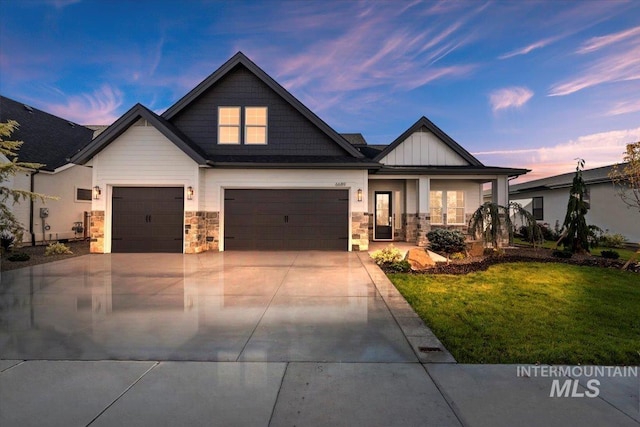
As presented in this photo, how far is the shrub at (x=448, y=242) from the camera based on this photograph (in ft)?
35.6

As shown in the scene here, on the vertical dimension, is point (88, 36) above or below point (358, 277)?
above

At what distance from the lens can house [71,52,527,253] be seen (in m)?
11.7

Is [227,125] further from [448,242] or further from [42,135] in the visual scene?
[42,135]

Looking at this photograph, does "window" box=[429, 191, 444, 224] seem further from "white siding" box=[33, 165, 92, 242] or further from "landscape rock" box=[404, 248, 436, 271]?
"white siding" box=[33, 165, 92, 242]

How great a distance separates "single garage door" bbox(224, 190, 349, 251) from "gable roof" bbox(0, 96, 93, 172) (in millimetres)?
7754

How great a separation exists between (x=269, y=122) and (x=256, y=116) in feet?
1.97

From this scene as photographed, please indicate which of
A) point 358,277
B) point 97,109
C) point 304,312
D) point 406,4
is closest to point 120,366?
point 304,312

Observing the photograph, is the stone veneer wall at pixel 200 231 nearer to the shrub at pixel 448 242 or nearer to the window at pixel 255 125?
the window at pixel 255 125

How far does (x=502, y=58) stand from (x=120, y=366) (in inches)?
650

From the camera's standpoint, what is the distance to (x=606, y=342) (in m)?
3.89

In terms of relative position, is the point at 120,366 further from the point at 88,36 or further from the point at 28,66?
the point at 28,66

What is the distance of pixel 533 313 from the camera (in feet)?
16.5

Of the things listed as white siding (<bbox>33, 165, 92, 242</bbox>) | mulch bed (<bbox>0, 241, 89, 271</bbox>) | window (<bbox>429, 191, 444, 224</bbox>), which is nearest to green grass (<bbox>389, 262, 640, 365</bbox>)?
window (<bbox>429, 191, 444, 224</bbox>)

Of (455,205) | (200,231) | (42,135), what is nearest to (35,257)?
(200,231)
